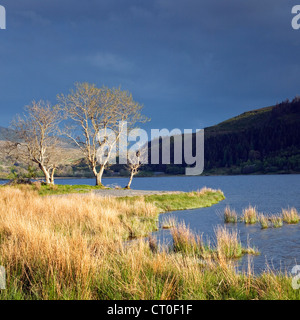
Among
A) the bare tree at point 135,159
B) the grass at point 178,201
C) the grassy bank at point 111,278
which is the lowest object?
the grass at point 178,201

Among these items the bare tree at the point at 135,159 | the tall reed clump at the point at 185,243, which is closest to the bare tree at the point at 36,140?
the bare tree at the point at 135,159

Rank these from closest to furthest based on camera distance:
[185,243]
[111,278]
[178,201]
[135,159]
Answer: [111,278], [185,243], [178,201], [135,159]

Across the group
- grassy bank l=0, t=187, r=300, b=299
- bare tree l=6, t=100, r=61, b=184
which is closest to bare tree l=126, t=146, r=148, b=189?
bare tree l=6, t=100, r=61, b=184

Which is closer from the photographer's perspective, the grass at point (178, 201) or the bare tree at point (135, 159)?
the grass at point (178, 201)

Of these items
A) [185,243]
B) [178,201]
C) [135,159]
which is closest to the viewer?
[185,243]

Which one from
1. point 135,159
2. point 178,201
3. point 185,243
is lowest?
point 178,201

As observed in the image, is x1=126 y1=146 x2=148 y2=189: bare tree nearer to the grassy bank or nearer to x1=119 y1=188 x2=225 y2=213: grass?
x1=119 y1=188 x2=225 y2=213: grass

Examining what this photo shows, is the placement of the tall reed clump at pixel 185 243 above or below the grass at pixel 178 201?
above

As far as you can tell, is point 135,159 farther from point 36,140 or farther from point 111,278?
point 111,278

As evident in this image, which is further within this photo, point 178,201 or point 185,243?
point 178,201

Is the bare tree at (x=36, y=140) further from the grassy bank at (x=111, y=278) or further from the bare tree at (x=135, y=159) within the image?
the grassy bank at (x=111, y=278)

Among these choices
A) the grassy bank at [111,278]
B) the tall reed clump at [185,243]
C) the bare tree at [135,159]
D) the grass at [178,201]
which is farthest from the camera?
the bare tree at [135,159]

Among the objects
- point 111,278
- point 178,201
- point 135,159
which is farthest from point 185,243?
point 135,159

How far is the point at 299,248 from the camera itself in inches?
531
